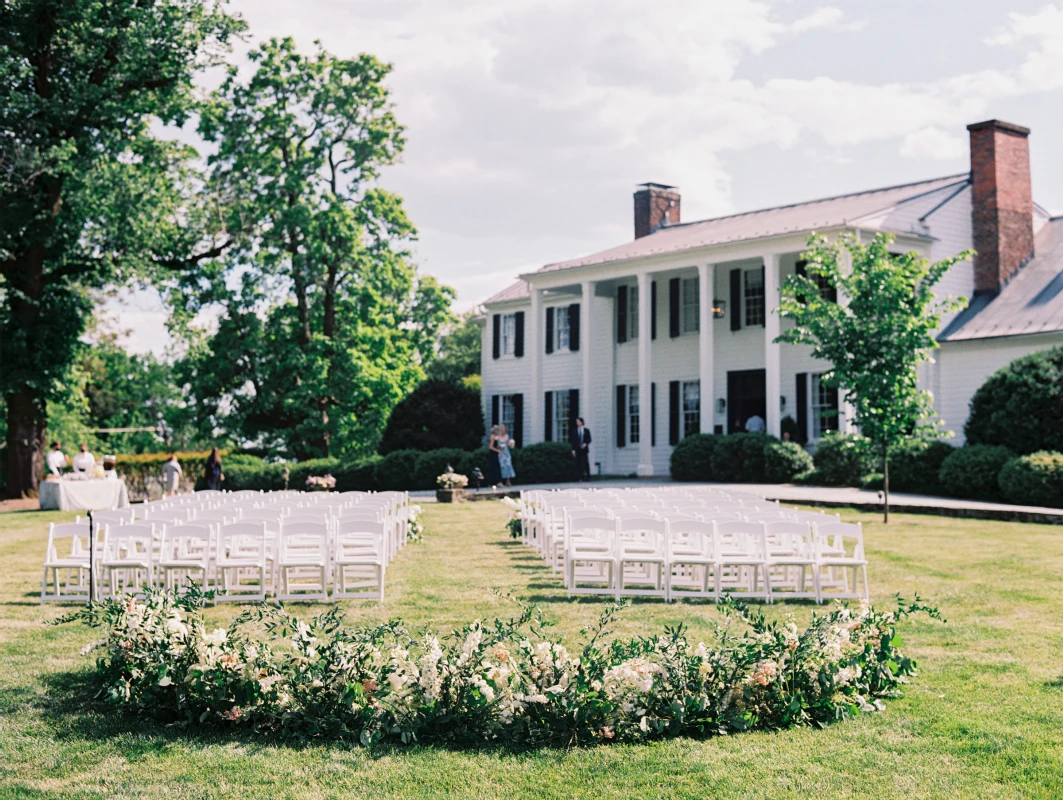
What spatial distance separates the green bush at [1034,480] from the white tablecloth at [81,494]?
20189mm

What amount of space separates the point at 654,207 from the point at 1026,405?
61.8 ft

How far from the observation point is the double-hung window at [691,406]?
33562 millimetres

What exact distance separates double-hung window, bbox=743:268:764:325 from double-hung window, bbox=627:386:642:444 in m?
4.78

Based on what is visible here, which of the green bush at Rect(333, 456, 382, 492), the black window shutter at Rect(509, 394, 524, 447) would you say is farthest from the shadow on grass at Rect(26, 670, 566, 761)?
the black window shutter at Rect(509, 394, 524, 447)

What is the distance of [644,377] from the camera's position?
32812mm

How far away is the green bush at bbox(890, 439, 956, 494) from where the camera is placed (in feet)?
82.7

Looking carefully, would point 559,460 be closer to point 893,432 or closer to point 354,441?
point 354,441

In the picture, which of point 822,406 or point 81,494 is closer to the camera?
point 81,494

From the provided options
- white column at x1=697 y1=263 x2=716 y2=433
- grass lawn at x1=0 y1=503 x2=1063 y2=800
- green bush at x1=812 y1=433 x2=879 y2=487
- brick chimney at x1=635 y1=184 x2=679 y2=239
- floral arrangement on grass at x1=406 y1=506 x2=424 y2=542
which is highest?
brick chimney at x1=635 y1=184 x2=679 y2=239

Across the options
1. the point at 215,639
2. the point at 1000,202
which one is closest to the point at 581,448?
the point at 1000,202

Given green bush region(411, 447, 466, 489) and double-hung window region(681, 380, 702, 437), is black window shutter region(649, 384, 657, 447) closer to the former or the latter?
double-hung window region(681, 380, 702, 437)

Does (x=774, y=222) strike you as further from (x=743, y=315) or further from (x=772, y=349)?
(x=772, y=349)

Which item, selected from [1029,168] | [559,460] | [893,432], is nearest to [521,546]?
[893,432]

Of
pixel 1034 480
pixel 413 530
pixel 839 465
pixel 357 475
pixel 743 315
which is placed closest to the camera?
pixel 413 530
